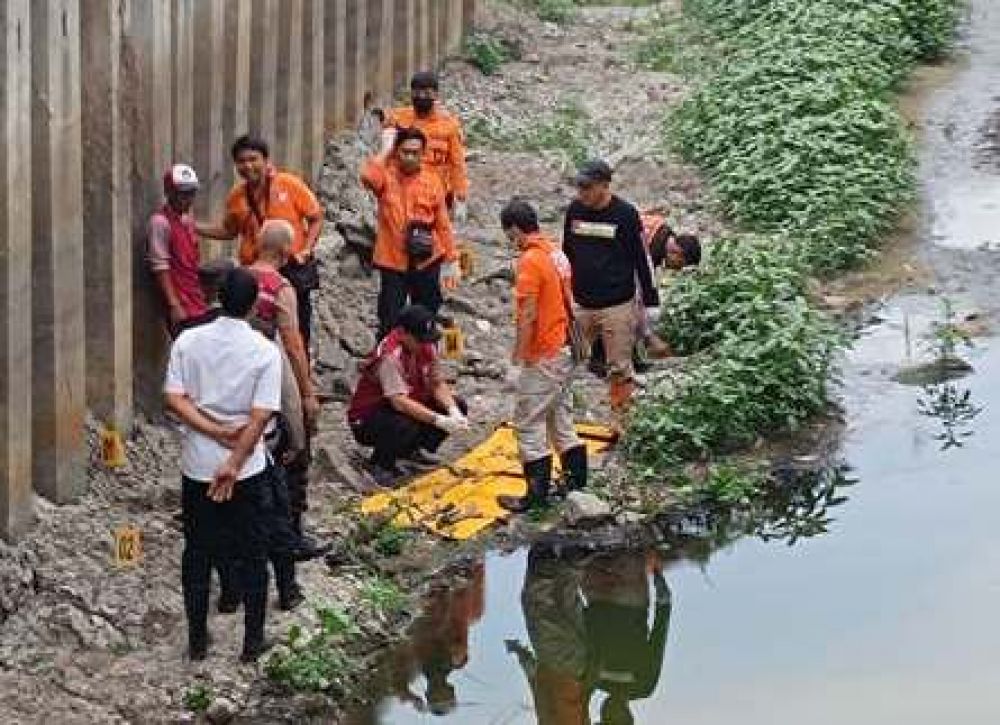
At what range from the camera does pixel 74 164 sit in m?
11.4

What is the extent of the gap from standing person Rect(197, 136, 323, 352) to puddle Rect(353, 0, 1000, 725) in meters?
1.79

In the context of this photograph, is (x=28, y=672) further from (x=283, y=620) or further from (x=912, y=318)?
(x=912, y=318)

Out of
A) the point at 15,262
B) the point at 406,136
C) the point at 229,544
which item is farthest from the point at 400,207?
the point at 229,544

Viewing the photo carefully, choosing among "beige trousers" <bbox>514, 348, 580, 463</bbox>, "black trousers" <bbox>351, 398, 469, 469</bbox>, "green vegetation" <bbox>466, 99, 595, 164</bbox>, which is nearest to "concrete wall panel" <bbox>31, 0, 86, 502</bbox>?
"black trousers" <bbox>351, 398, 469, 469</bbox>

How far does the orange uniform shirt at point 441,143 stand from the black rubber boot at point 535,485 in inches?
99.5

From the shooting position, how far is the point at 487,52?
65.0 ft

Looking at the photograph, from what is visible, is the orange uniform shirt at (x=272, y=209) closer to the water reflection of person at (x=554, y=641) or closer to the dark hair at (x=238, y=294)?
the water reflection of person at (x=554, y=641)

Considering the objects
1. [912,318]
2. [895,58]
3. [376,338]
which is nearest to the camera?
[376,338]

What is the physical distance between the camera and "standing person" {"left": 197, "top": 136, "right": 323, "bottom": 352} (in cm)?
1258

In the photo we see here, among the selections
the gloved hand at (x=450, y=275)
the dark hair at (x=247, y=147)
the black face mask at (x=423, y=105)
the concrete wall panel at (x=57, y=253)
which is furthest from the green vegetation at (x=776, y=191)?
the concrete wall panel at (x=57, y=253)

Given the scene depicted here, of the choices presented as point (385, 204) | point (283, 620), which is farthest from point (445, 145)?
point (283, 620)

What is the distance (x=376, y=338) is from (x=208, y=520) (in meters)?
4.06

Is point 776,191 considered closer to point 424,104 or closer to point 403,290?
point 424,104

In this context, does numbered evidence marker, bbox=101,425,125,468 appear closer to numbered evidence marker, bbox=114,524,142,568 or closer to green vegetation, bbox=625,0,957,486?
numbered evidence marker, bbox=114,524,142,568
